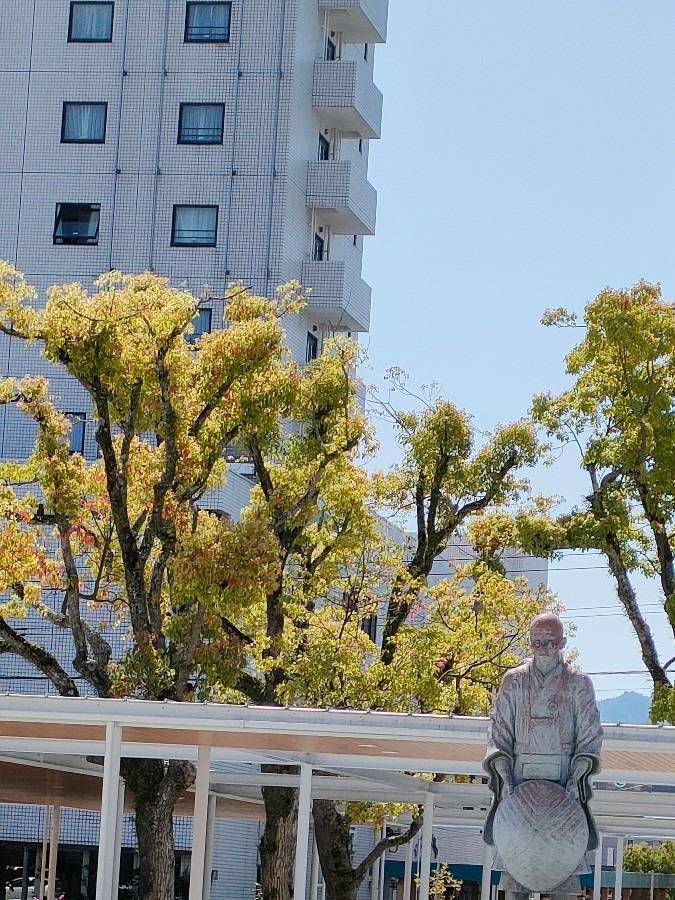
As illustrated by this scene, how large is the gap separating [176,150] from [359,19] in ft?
19.1

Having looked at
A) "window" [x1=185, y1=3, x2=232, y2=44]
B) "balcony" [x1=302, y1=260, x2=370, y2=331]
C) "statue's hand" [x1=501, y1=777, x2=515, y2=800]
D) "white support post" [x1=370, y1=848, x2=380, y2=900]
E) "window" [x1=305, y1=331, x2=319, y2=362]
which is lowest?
"white support post" [x1=370, y1=848, x2=380, y2=900]

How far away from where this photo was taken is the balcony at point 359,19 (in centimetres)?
3909

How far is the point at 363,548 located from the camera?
23.6m

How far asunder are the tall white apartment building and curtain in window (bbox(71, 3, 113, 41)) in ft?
0.11

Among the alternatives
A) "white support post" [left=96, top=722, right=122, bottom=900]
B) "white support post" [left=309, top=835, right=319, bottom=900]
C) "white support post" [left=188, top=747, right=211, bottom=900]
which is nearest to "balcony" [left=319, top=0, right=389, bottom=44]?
"white support post" [left=309, top=835, right=319, bottom=900]

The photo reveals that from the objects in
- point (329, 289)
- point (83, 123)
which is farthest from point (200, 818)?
point (83, 123)

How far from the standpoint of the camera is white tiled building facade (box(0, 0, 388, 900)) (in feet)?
121

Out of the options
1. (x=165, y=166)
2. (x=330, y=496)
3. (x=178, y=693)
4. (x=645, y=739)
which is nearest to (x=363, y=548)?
(x=330, y=496)

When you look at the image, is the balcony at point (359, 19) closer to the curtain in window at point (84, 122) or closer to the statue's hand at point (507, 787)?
the curtain in window at point (84, 122)

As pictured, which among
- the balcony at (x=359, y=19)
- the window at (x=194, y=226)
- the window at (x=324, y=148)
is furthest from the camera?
the window at (x=324, y=148)

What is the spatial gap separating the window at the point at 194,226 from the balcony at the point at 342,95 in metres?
3.72

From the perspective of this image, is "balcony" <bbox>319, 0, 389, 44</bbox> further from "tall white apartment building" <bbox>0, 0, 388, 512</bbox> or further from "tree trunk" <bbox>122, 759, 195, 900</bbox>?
"tree trunk" <bbox>122, 759, 195, 900</bbox>

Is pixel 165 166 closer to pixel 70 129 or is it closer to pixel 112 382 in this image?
pixel 70 129

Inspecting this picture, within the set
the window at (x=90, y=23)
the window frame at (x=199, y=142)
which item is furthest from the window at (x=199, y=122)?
the window at (x=90, y=23)
